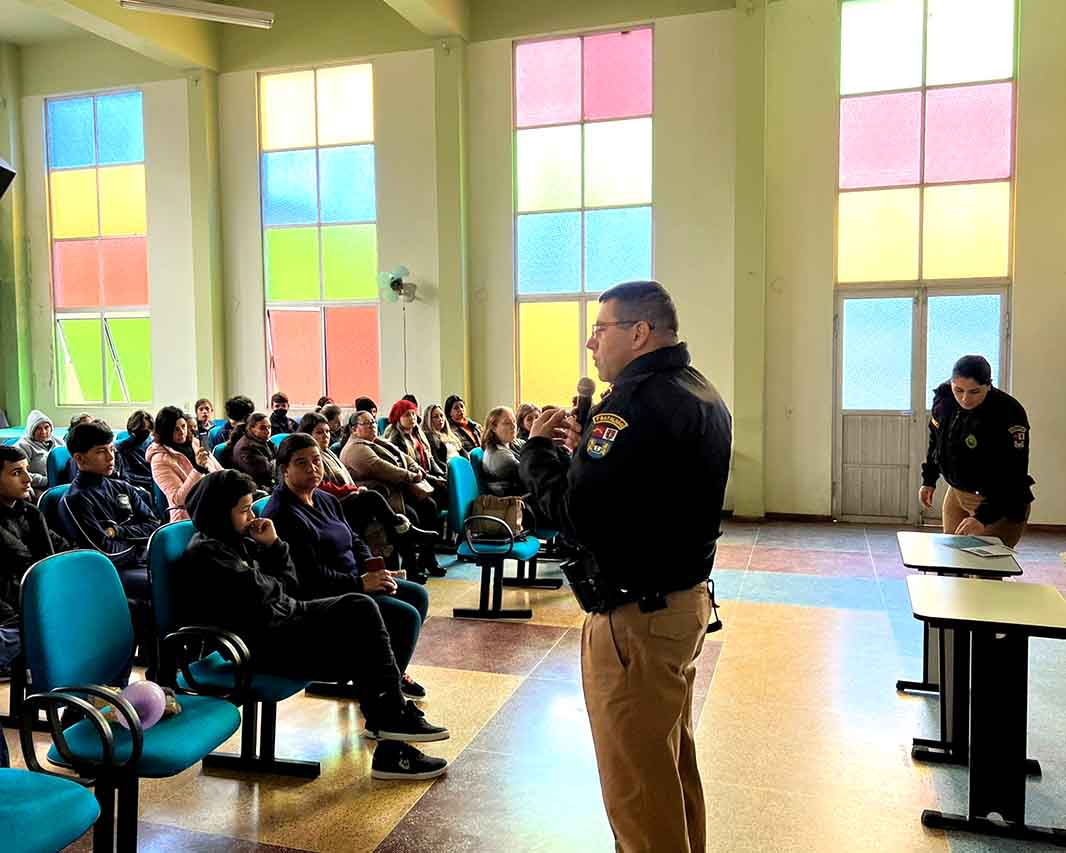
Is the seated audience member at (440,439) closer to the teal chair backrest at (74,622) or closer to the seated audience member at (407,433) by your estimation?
the seated audience member at (407,433)

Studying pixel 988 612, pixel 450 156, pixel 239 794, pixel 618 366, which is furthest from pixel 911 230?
pixel 239 794

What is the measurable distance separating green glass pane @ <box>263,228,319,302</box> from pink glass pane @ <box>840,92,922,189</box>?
552cm

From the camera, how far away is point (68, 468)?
17.4 ft

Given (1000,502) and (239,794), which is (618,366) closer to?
(239,794)

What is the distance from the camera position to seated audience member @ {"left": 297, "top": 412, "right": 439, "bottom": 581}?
14.1 ft

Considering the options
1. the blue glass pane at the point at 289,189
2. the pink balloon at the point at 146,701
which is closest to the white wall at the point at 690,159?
the blue glass pane at the point at 289,189

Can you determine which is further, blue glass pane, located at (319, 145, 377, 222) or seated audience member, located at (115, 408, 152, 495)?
blue glass pane, located at (319, 145, 377, 222)

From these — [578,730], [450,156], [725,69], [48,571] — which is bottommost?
[578,730]

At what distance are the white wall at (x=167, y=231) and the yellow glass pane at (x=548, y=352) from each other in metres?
3.72

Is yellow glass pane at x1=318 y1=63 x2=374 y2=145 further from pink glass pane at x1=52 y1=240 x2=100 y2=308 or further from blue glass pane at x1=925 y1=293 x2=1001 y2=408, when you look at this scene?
blue glass pane at x1=925 y1=293 x2=1001 y2=408

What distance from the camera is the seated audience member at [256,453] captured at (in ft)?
17.8

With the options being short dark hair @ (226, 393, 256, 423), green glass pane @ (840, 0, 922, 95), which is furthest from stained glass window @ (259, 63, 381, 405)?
green glass pane @ (840, 0, 922, 95)

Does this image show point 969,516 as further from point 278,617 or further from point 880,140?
point 880,140

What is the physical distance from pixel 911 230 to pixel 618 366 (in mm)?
6697
